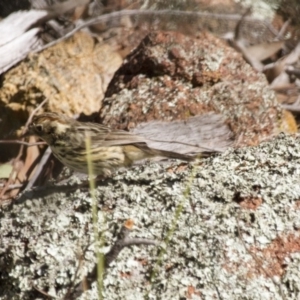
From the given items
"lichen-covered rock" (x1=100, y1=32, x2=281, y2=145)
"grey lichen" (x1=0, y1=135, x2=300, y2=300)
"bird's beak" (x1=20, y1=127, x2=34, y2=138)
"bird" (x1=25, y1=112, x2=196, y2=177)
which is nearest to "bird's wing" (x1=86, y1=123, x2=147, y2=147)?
"bird" (x1=25, y1=112, x2=196, y2=177)

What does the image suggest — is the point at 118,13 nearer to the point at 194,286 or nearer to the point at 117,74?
the point at 117,74

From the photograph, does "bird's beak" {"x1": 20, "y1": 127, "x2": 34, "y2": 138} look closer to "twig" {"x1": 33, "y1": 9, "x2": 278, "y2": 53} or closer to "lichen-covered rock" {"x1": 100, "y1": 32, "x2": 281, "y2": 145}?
"lichen-covered rock" {"x1": 100, "y1": 32, "x2": 281, "y2": 145}

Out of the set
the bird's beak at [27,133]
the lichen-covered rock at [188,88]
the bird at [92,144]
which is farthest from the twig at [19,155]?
the lichen-covered rock at [188,88]

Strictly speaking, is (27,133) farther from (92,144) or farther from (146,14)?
(146,14)

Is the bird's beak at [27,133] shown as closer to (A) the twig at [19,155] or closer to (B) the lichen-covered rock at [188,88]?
(A) the twig at [19,155]

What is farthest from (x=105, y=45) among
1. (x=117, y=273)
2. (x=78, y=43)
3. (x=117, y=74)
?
(x=117, y=273)

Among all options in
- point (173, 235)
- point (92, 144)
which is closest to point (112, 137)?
point (92, 144)
